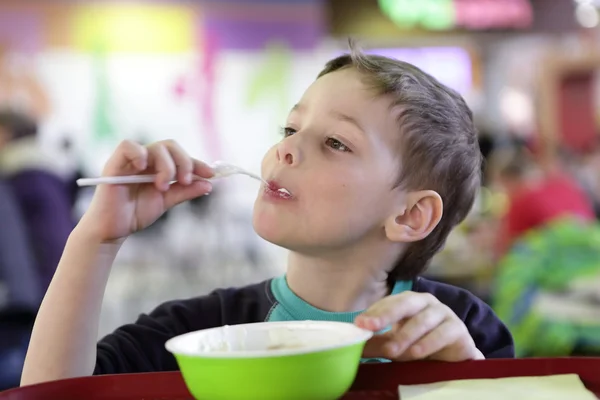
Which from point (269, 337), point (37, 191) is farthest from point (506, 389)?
point (37, 191)

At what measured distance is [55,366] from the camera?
0.82 meters

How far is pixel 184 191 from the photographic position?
0.88 meters

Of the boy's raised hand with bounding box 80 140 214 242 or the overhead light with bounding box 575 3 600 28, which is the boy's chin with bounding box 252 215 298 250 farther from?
the overhead light with bounding box 575 3 600 28

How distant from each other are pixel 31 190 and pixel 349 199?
6.78ft

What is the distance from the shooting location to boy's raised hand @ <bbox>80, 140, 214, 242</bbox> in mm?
814

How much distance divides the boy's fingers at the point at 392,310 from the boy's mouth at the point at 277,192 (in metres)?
0.23

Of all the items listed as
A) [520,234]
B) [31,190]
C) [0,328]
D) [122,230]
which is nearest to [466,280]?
[520,234]

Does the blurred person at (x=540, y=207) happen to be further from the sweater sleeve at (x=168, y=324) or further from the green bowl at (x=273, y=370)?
the green bowl at (x=273, y=370)

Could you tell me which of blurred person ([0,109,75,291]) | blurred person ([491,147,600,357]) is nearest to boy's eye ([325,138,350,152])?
blurred person ([491,147,600,357])

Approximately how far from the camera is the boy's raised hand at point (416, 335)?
75cm

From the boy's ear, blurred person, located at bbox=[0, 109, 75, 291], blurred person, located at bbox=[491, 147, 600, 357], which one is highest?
the boy's ear

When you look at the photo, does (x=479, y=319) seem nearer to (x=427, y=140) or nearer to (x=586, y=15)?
(x=427, y=140)

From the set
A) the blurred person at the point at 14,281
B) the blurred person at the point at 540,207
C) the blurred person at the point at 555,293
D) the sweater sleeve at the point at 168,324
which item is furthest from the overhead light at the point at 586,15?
the sweater sleeve at the point at 168,324

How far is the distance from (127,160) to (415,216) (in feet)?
1.43
